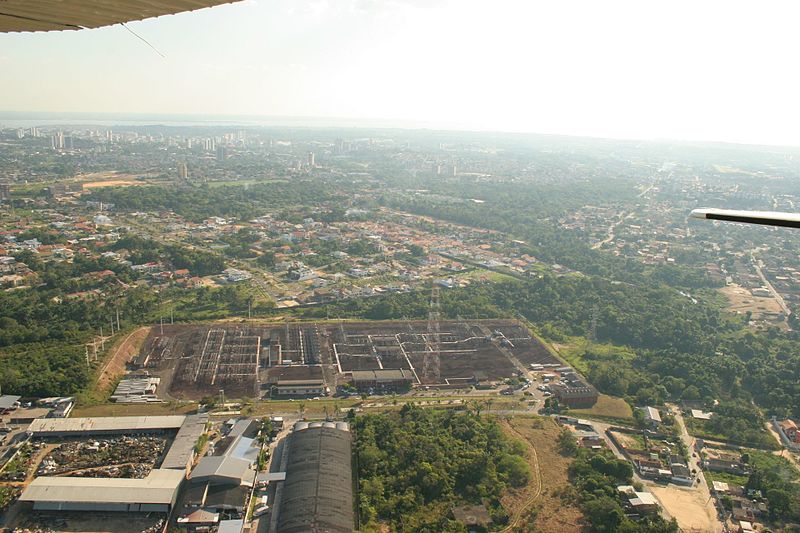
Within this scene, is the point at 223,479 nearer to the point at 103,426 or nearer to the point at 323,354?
the point at 103,426

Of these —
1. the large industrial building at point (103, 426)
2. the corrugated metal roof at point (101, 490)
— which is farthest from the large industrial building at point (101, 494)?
the large industrial building at point (103, 426)

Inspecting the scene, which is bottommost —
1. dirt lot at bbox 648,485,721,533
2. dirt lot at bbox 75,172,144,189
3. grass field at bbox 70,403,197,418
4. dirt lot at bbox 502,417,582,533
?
dirt lot at bbox 648,485,721,533

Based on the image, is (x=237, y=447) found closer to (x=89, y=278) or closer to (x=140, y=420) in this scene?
(x=140, y=420)

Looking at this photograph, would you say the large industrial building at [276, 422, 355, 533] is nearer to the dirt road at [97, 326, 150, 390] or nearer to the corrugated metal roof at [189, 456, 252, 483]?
the corrugated metal roof at [189, 456, 252, 483]

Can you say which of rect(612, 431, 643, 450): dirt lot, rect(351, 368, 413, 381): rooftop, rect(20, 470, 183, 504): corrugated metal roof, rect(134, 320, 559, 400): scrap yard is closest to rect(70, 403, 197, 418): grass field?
rect(134, 320, 559, 400): scrap yard

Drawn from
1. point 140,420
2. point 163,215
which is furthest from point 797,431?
point 163,215

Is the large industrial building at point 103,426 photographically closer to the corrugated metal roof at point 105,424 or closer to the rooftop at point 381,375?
the corrugated metal roof at point 105,424

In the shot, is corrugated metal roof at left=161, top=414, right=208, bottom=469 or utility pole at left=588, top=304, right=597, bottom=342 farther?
utility pole at left=588, top=304, right=597, bottom=342
